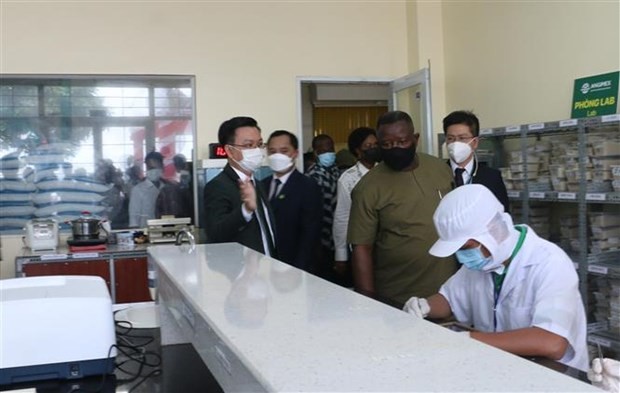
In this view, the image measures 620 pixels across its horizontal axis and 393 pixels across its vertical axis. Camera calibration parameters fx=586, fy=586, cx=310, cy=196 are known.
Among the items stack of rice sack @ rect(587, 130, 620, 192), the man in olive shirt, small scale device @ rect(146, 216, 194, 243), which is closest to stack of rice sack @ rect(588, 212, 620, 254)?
stack of rice sack @ rect(587, 130, 620, 192)

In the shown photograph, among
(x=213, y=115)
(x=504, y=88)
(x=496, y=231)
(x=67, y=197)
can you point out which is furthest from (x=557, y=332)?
(x=67, y=197)

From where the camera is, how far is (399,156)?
2.44m

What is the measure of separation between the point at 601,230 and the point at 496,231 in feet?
6.34

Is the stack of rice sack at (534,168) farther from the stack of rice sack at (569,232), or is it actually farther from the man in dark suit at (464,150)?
the man in dark suit at (464,150)

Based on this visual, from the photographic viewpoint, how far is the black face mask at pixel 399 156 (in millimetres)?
2432

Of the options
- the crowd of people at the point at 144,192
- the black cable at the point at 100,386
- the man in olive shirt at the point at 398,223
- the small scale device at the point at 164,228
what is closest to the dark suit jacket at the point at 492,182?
the man in olive shirt at the point at 398,223

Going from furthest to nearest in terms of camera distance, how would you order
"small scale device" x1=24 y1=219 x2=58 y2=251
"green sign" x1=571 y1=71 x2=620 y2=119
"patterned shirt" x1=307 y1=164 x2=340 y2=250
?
"small scale device" x1=24 y1=219 x2=58 y2=251, "patterned shirt" x1=307 y1=164 x2=340 y2=250, "green sign" x1=571 y1=71 x2=620 y2=119

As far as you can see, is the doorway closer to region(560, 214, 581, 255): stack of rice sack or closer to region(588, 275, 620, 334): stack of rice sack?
region(560, 214, 581, 255): stack of rice sack

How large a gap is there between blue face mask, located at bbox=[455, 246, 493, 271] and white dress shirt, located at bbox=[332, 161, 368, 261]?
→ 1.91 meters

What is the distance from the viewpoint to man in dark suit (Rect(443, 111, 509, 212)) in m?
2.94

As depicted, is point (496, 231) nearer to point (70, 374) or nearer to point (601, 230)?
point (70, 374)

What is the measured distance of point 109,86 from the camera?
480 centimetres

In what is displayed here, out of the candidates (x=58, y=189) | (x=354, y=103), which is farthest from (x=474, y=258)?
(x=354, y=103)

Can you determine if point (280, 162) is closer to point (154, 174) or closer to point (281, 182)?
point (281, 182)
